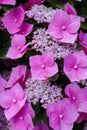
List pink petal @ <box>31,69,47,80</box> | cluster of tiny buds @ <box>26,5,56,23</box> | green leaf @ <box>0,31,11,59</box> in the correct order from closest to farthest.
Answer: pink petal @ <box>31,69,47,80</box> → cluster of tiny buds @ <box>26,5,56,23</box> → green leaf @ <box>0,31,11,59</box>

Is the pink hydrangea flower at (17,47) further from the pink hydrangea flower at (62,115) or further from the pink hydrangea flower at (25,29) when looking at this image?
the pink hydrangea flower at (62,115)

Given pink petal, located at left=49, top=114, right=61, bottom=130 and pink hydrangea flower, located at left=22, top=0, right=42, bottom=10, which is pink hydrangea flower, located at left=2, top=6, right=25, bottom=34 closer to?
pink hydrangea flower, located at left=22, top=0, right=42, bottom=10

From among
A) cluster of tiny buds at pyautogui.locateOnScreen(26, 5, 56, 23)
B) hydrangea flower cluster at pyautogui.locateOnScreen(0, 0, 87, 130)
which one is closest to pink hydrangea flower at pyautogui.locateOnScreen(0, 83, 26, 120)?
hydrangea flower cluster at pyautogui.locateOnScreen(0, 0, 87, 130)

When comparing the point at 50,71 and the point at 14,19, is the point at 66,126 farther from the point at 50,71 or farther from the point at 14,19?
the point at 14,19

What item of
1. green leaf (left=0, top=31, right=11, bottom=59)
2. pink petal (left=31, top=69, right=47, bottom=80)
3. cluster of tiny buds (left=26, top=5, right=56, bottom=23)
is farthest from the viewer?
green leaf (left=0, top=31, right=11, bottom=59)

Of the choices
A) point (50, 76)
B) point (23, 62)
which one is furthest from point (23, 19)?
point (50, 76)

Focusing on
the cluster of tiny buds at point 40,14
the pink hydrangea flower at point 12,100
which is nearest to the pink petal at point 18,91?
the pink hydrangea flower at point 12,100

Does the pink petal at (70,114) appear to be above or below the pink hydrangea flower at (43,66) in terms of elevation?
below
